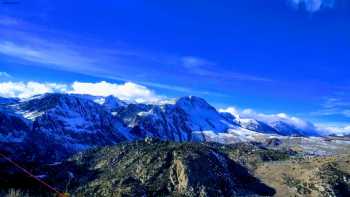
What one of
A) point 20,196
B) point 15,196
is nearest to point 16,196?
point 15,196

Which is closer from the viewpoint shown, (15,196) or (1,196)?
(15,196)

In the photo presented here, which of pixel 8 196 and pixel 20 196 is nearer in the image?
pixel 8 196

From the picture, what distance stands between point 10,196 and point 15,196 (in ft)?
7.01

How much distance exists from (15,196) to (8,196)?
1.75m

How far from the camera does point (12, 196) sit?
408 ft

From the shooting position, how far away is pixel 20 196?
13938 centimetres

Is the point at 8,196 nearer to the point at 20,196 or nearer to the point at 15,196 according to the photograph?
the point at 15,196

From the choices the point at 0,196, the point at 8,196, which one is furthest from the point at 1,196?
the point at 8,196

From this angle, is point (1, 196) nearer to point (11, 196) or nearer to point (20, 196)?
point (20, 196)

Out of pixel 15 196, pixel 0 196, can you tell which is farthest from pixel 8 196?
pixel 0 196

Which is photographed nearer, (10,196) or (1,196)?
(10,196)

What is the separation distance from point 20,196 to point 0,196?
542 centimetres

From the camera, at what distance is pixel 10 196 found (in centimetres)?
12562

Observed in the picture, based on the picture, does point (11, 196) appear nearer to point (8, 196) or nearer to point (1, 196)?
point (8, 196)
